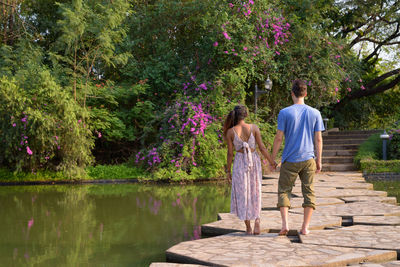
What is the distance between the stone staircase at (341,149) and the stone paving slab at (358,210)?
7.48 meters

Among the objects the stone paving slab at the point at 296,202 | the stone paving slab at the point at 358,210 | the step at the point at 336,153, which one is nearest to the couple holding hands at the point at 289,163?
the stone paving slab at the point at 358,210

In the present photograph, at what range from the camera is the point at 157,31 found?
1667 centimetres

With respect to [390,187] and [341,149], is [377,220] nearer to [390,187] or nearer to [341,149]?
[390,187]

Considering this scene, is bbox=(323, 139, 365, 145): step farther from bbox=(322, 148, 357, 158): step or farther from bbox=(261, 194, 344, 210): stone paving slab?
bbox=(261, 194, 344, 210): stone paving slab

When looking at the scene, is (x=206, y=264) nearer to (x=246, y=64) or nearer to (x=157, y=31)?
(x=246, y=64)

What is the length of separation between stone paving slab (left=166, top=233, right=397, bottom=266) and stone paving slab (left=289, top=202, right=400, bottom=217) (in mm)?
1810

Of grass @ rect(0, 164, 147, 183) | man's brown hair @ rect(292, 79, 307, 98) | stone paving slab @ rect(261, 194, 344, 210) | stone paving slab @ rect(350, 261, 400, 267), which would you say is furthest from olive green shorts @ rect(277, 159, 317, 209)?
grass @ rect(0, 164, 147, 183)

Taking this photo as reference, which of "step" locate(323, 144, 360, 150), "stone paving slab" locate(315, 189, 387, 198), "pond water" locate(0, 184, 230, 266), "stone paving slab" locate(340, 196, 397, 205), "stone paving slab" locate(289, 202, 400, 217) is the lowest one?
"pond water" locate(0, 184, 230, 266)

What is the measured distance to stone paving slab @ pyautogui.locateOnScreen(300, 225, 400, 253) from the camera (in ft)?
14.9

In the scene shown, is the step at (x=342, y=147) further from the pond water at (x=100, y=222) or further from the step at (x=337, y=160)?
the pond water at (x=100, y=222)

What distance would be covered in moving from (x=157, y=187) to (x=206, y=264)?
7611 millimetres

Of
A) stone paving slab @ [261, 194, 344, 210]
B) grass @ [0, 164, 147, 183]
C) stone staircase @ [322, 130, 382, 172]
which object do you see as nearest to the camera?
stone paving slab @ [261, 194, 344, 210]

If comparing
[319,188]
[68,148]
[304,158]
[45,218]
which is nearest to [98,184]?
[68,148]

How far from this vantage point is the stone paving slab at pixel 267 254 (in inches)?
157
